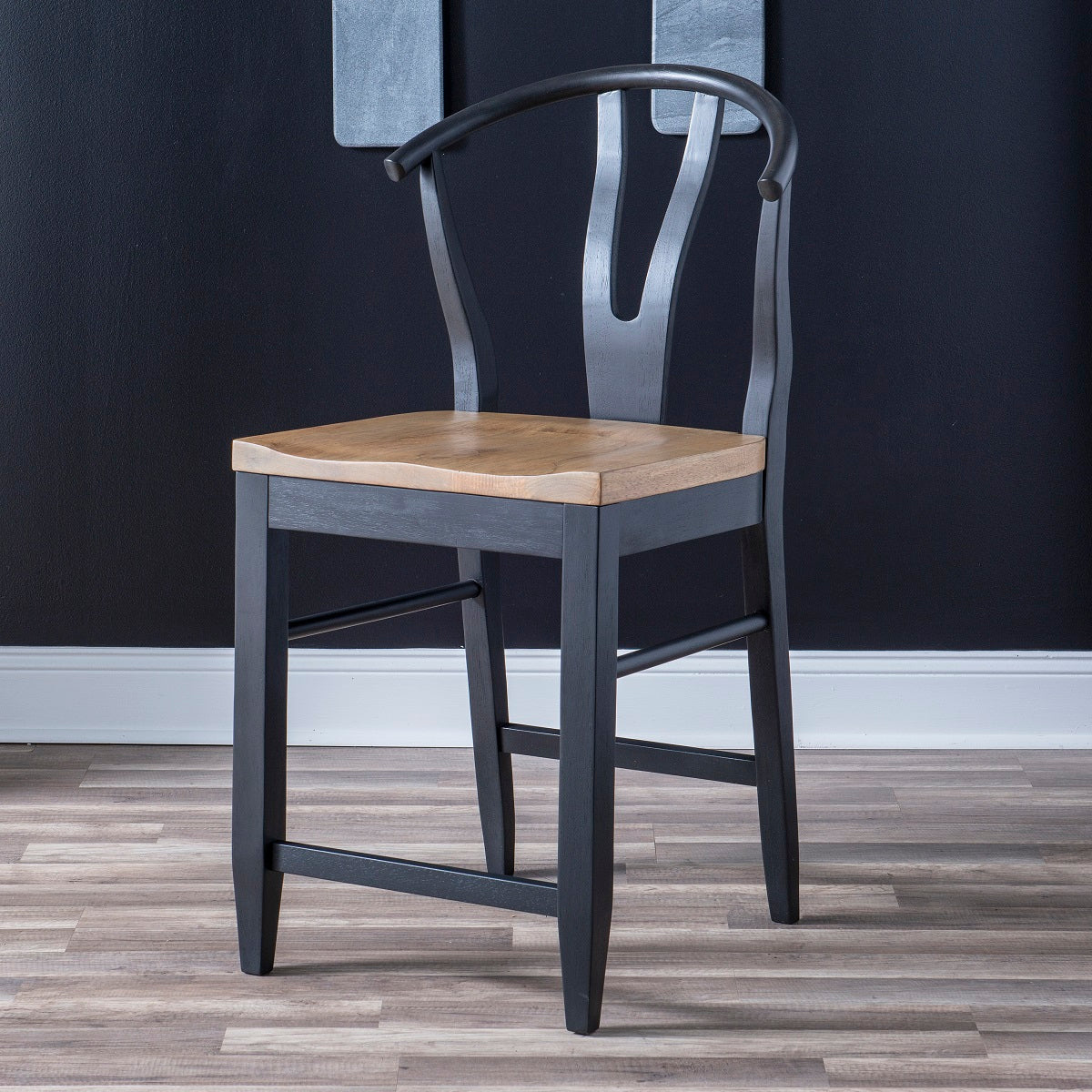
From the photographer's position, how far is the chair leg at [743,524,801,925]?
1364 mm

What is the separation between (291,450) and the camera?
48.6 inches

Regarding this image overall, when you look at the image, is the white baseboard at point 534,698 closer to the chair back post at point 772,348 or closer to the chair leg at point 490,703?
the chair leg at point 490,703

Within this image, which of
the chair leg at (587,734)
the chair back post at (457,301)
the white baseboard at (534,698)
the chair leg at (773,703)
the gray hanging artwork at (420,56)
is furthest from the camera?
the white baseboard at (534,698)

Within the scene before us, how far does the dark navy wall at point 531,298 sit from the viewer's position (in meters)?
1.96

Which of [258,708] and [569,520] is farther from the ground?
[569,520]

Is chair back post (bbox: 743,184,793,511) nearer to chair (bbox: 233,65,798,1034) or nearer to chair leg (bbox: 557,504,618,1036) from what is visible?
chair (bbox: 233,65,798,1034)

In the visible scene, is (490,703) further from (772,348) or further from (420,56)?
(420,56)

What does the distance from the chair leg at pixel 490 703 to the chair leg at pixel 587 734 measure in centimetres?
37

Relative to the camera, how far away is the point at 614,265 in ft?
4.75

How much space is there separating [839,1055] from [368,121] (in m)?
1.42

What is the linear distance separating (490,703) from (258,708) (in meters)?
0.34

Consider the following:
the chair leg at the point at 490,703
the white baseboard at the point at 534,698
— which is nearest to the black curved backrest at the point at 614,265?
the chair leg at the point at 490,703

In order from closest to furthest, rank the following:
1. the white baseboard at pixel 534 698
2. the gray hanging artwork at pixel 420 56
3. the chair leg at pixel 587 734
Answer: the chair leg at pixel 587 734, the gray hanging artwork at pixel 420 56, the white baseboard at pixel 534 698

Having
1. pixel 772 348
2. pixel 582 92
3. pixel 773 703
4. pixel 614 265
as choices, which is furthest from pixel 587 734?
pixel 582 92
